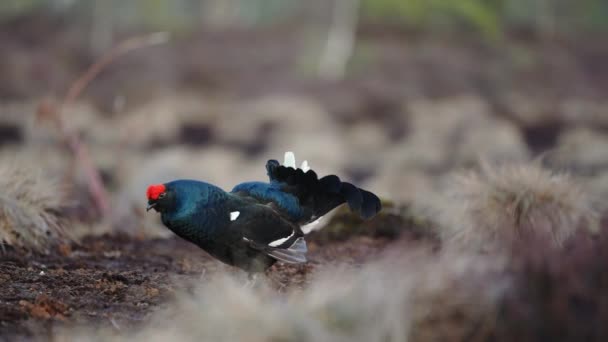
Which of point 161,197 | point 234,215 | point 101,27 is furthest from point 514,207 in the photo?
point 101,27

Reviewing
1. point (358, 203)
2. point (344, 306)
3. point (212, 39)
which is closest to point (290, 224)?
point (358, 203)

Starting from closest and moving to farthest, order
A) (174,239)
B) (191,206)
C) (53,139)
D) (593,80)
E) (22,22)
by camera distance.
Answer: (191,206)
(174,239)
(53,139)
(22,22)
(593,80)

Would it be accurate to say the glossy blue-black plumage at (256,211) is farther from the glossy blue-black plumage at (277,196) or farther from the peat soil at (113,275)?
the peat soil at (113,275)

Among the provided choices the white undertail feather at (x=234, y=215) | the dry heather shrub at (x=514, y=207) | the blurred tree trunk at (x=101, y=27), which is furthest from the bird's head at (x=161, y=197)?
the blurred tree trunk at (x=101, y=27)

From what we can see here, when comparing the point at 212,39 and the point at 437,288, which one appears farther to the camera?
the point at 212,39

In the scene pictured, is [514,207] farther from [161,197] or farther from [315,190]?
[161,197]

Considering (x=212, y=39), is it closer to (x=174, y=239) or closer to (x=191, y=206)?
(x=174, y=239)

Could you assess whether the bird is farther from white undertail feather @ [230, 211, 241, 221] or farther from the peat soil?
the peat soil
